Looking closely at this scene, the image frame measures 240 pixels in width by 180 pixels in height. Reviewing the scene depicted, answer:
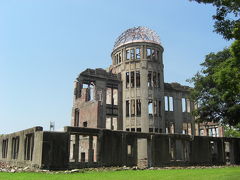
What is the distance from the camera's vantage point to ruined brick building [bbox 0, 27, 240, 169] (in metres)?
20.9

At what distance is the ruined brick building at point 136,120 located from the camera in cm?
2088

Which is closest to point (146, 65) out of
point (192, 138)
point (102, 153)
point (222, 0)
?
point (192, 138)

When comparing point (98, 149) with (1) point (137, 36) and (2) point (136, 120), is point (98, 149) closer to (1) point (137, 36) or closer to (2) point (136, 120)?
(2) point (136, 120)

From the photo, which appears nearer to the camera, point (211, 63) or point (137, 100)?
point (211, 63)

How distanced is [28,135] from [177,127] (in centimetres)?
2092

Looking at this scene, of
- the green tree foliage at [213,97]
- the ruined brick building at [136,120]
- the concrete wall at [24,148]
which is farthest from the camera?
the green tree foliage at [213,97]

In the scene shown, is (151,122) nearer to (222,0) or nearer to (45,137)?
(45,137)

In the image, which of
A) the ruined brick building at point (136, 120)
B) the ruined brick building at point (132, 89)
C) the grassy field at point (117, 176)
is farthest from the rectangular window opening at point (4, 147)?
the grassy field at point (117, 176)

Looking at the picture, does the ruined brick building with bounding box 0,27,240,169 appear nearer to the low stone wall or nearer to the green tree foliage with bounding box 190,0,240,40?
the low stone wall

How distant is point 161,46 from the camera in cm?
3509

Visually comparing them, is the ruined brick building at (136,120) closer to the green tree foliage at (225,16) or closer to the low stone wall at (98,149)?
the low stone wall at (98,149)

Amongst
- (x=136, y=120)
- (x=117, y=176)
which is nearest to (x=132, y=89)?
(x=136, y=120)

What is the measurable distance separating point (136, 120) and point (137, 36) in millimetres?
10117

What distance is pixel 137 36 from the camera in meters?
34.2
